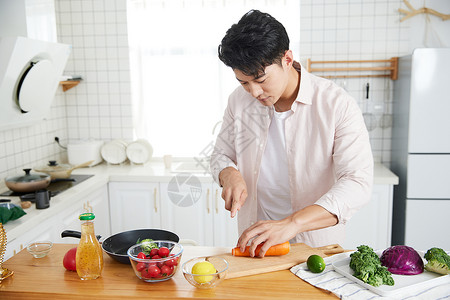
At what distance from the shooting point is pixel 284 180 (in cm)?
183

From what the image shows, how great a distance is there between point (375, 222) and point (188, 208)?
1.31 metres

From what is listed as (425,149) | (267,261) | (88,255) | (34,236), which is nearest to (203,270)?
(267,261)

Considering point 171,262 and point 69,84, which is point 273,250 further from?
point 69,84

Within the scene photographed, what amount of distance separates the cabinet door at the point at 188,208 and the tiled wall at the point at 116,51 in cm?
79

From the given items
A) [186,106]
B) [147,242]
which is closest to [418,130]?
[186,106]

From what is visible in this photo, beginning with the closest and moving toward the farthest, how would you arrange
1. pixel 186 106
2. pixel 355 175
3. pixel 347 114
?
pixel 355 175 < pixel 347 114 < pixel 186 106

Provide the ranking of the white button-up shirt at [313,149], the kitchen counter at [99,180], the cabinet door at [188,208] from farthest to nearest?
the cabinet door at [188,208] → the kitchen counter at [99,180] → the white button-up shirt at [313,149]

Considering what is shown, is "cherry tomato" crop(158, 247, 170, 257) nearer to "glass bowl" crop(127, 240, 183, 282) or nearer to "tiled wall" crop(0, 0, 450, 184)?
"glass bowl" crop(127, 240, 183, 282)

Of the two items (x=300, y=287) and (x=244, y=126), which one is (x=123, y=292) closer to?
(x=300, y=287)

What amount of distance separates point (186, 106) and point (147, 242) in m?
2.27

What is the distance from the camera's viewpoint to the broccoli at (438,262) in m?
1.30

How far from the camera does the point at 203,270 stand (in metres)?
1.27

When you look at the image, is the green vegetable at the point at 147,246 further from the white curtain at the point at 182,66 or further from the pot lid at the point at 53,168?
the white curtain at the point at 182,66

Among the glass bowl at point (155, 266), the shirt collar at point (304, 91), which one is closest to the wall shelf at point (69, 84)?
the shirt collar at point (304, 91)
